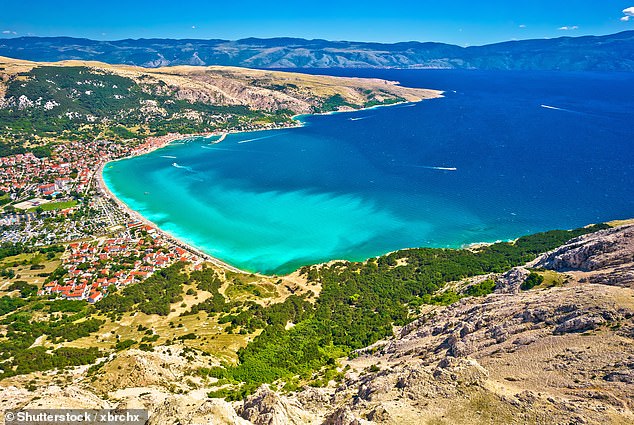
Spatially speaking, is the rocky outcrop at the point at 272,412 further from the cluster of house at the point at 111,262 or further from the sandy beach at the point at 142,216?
the cluster of house at the point at 111,262

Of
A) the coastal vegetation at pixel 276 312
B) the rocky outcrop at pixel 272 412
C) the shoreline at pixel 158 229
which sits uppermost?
the rocky outcrop at pixel 272 412

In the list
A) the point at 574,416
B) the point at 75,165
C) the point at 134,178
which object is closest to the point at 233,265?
the point at 574,416

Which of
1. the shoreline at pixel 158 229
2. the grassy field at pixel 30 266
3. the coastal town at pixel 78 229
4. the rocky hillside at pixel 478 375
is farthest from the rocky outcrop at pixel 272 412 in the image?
the grassy field at pixel 30 266

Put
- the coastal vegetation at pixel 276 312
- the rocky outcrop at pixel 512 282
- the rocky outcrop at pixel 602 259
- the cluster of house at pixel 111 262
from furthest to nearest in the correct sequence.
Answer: the cluster of house at pixel 111 262
the rocky outcrop at pixel 512 282
the coastal vegetation at pixel 276 312
the rocky outcrop at pixel 602 259

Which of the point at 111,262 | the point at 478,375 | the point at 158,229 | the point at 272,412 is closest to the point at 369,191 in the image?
the point at 158,229

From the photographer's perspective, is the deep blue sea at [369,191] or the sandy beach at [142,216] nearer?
the sandy beach at [142,216]

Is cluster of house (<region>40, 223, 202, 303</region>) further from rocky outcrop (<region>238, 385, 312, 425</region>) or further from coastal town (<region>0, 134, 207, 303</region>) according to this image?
rocky outcrop (<region>238, 385, 312, 425</region>)

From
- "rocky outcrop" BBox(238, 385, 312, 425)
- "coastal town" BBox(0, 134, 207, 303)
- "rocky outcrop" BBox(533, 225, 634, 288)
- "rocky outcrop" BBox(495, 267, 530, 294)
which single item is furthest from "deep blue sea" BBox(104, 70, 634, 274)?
"rocky outcrop" BBox(238, 385, 312, 425)
